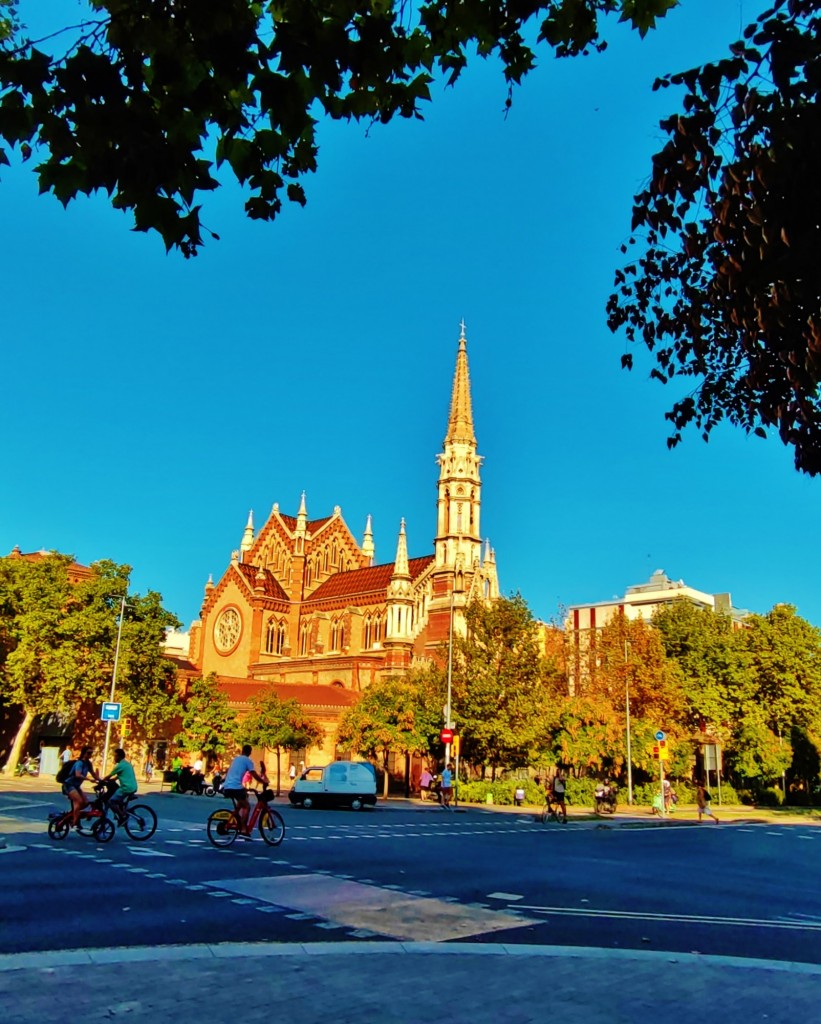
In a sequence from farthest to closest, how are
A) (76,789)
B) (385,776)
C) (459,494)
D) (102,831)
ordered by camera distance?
(459,494) → (385,776) → (76,789) → (102,831)

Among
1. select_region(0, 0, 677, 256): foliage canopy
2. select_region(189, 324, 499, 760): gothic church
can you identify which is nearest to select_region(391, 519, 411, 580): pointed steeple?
select_region(189, 324, 499, 760): gothic church

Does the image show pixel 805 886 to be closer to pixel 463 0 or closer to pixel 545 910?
pixel 545 910

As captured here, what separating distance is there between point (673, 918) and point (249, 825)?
850cm

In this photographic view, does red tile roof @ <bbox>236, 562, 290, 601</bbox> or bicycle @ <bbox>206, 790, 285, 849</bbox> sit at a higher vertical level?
red tile roof @ <bbox>236, 562, 290, 601</bbox>

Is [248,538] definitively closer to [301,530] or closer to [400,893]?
[301,530]

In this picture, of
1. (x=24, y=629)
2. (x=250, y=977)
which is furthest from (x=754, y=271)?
(x=24, y=629)

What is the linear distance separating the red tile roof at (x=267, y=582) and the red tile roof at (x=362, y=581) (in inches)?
103

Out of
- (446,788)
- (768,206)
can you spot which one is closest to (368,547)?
(446,788)

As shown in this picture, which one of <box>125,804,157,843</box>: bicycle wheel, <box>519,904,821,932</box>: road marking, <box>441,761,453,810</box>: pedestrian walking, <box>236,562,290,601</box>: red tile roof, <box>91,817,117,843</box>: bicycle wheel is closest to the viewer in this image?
<box>519,904,821,932</box>: road marking

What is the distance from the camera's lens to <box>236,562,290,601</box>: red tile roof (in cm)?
7375

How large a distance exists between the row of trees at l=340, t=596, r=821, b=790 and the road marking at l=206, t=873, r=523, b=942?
3083cm

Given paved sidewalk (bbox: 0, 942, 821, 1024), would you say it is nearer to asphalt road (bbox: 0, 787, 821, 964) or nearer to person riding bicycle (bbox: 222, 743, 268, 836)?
asphalt road (bbox: 0, 787, 821, 964)

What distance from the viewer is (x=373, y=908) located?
34.6ft

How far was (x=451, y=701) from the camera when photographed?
44250 mm
